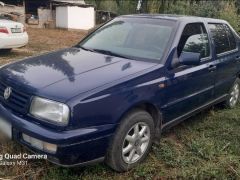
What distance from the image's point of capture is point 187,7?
26719mm

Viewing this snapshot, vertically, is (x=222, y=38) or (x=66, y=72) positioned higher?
(x=222, y=38)

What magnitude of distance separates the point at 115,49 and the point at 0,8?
18.5m

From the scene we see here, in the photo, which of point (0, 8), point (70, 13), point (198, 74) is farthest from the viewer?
point (70, 13)

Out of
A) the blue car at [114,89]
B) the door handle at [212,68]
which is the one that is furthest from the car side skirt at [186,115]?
the door handle at [212,68]

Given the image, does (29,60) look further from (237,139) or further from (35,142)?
(237,139)

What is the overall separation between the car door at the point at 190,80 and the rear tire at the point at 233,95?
37.8 inches

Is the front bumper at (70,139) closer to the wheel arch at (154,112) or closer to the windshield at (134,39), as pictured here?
the wheel arch at (154,112)

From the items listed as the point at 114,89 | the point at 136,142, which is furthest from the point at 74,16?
the point at 114,89

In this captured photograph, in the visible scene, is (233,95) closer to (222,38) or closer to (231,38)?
(231,38)

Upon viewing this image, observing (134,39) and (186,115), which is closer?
(134,39)

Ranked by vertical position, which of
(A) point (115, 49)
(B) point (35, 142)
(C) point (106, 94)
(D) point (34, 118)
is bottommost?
(B) point (35, 142)

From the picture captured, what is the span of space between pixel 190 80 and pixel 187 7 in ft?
78.0

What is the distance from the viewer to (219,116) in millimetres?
5535

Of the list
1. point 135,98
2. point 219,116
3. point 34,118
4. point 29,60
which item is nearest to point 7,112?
point 34,118
